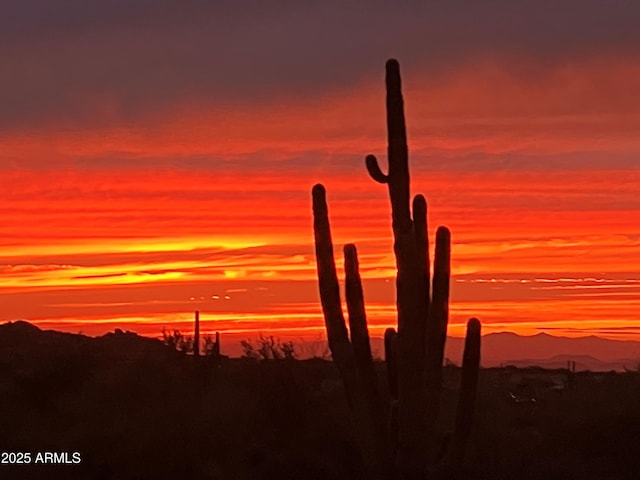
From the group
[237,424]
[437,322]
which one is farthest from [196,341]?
[437,322]

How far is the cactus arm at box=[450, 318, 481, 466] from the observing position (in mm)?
21953

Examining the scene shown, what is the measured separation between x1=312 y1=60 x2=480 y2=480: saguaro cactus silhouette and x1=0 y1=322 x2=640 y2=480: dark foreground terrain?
1566 mm

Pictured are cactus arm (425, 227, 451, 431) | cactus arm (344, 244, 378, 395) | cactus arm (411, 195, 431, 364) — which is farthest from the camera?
cactus arm (344, 244, 378, 395)

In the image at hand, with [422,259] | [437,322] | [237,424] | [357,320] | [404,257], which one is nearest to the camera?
[404,257]

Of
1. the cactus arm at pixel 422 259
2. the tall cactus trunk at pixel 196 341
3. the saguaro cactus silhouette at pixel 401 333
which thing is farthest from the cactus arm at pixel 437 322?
the tall cactus trunk at pixel 196 341

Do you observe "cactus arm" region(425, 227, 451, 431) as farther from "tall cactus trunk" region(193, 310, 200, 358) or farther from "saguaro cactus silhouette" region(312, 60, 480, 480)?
"tall cactus trunk" region(193, 310, 200, 358)

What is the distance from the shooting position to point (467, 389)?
873 inches

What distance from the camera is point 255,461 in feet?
81.6

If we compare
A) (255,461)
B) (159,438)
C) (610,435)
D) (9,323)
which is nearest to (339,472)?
(255,461)

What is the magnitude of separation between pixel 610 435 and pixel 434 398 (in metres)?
7.37

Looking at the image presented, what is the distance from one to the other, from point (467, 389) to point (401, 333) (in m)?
2.17

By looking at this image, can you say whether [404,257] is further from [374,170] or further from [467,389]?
[467,389]

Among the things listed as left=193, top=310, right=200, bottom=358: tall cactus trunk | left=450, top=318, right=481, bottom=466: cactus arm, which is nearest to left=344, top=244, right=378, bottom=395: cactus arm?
left=450, top=318, right=481, bottom=466: cactus arm

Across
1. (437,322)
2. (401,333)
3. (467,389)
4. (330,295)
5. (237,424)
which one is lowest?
(237,424)
